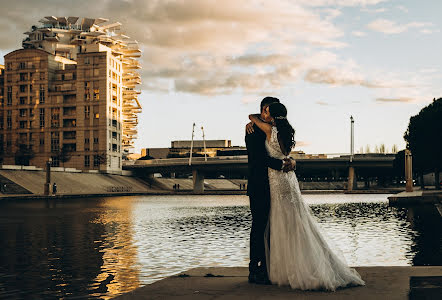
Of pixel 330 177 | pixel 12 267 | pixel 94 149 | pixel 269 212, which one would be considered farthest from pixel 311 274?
pixel 330 177

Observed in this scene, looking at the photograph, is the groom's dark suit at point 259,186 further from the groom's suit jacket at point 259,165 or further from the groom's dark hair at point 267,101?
the groom's dark hair at point 267,101

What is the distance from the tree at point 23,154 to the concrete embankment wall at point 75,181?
24.3m

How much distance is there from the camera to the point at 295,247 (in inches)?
323

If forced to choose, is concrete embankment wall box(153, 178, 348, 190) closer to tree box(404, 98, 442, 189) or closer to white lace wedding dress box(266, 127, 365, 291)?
tree box(404, 98, 442, 189)

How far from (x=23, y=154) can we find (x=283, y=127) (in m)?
138

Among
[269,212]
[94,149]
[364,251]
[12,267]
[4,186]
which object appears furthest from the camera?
[94,149]

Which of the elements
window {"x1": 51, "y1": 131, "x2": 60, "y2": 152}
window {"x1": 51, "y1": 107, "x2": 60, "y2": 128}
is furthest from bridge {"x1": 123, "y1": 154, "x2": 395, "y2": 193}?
window {"x1": 51, "y1": 107, "x2": 60, "y2": 128}

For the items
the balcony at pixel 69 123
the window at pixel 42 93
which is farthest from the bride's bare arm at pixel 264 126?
the window at pixel 42 93

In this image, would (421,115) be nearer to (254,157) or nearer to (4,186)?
(4,186)

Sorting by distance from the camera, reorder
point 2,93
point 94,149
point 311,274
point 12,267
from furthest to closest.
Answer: point 2,93
point 94,149
point 12,267
point 311,274

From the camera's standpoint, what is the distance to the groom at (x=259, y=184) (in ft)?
28.0

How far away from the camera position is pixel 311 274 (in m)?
7.91

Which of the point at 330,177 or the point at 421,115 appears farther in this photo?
the point at 330,177

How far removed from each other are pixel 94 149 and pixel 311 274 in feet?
441
